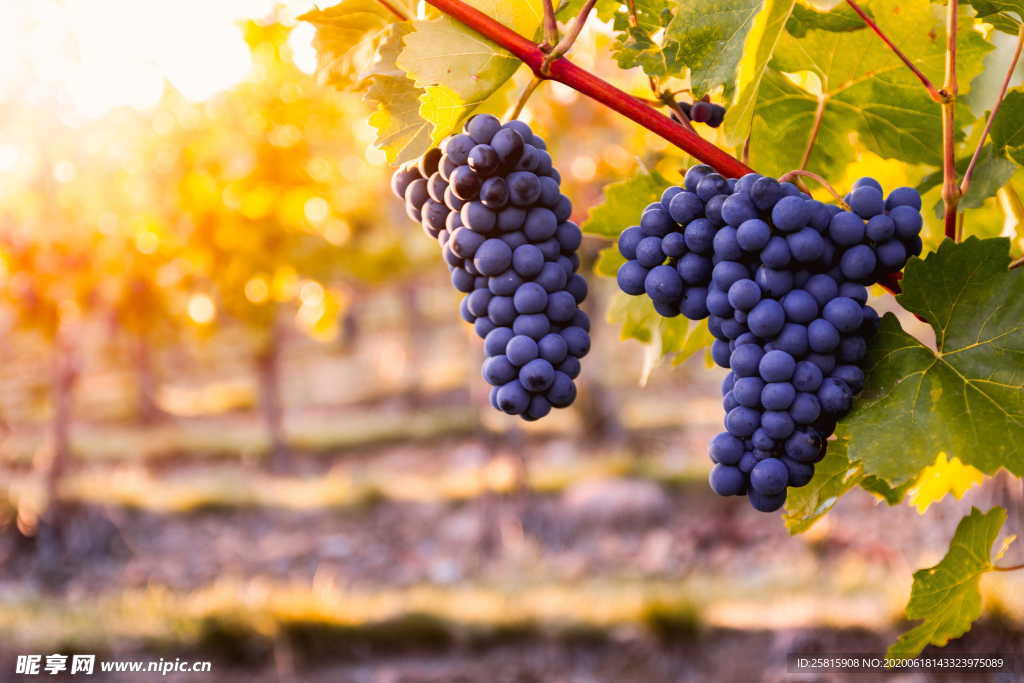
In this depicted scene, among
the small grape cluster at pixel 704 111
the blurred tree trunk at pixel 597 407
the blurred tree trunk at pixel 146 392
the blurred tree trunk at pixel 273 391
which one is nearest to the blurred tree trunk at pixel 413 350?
the blurred tree trunk at pixel 273 391

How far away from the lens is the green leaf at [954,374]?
759mm

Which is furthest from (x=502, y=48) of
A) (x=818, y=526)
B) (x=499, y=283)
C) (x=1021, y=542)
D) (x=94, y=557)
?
(x=94, y=557)

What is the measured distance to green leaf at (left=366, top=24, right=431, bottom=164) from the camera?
0.89m

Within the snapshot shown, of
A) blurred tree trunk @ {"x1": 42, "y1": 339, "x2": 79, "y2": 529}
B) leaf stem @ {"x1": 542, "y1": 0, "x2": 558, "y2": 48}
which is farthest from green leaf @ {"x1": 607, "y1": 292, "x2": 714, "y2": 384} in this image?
blurred tree trunk @ {"x1": 42, "y1": 339, "x2": 79, "y2": 529}

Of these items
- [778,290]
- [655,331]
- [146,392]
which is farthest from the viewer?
[146,392]

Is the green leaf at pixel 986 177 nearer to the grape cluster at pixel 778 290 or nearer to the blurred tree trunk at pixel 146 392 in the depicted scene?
the grape cluster at pixel 778 290

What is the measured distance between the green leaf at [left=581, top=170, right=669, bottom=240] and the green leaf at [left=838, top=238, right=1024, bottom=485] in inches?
15.0

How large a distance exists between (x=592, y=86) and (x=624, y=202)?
310mm

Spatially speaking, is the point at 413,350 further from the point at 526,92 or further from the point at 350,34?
the point at 526,92

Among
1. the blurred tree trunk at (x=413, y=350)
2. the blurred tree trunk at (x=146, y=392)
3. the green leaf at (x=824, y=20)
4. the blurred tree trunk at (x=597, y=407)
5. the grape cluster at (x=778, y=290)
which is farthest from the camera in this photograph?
the blurred tree trunk at (x=146, y=392)

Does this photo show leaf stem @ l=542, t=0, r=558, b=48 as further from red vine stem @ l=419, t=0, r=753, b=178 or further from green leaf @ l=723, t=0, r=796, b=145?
green leaf @ l=723, t=0, r=796, b=145

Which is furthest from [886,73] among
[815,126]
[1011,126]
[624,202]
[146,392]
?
[146,392]

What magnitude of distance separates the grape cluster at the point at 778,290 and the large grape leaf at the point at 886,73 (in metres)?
0.36

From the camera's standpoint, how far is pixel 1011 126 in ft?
2.94
